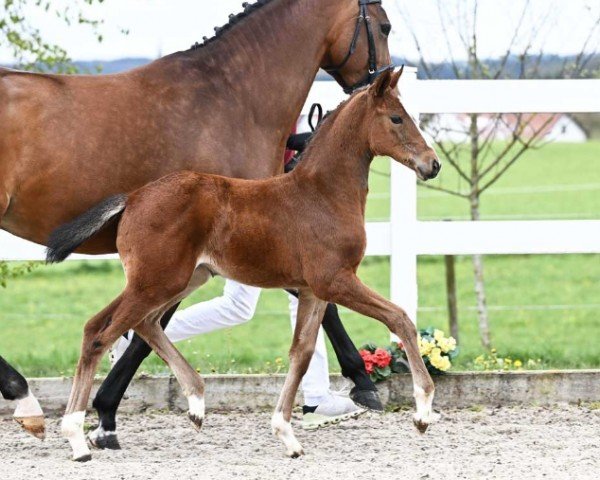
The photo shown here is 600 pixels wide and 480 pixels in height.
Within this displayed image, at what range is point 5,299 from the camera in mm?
13320

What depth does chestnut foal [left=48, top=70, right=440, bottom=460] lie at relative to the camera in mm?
4820

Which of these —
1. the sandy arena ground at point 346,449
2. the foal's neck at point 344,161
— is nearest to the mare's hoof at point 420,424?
the sandy arena ground at point 346,449

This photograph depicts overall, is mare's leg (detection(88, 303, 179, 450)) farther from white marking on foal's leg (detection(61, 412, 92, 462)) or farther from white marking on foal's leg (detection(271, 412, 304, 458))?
white marking on foal's leg (detection(271, 412, 304, 458))

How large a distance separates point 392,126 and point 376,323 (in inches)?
286

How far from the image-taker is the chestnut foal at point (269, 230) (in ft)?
15.8

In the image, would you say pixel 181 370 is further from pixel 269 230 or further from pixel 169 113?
pixel 169 113

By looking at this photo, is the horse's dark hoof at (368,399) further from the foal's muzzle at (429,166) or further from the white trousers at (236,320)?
the foal's muzzle at (429,166)

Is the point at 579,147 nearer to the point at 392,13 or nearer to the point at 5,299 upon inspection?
the point at 5,299

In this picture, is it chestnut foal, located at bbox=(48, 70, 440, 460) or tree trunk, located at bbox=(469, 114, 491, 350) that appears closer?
chestnut foal, located at bbox=(48, 70, 440, 460)

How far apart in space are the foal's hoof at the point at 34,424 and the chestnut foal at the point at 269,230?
0.30 metres

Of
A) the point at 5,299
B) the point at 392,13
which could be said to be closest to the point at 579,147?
the point at 5,299

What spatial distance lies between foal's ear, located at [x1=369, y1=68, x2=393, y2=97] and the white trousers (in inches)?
51.5

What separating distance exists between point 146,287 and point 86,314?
23.7 feet

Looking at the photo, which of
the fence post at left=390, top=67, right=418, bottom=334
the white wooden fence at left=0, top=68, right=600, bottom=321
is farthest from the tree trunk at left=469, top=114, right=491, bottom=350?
the fence post at left=390, top=67, right=418, bottom=334
